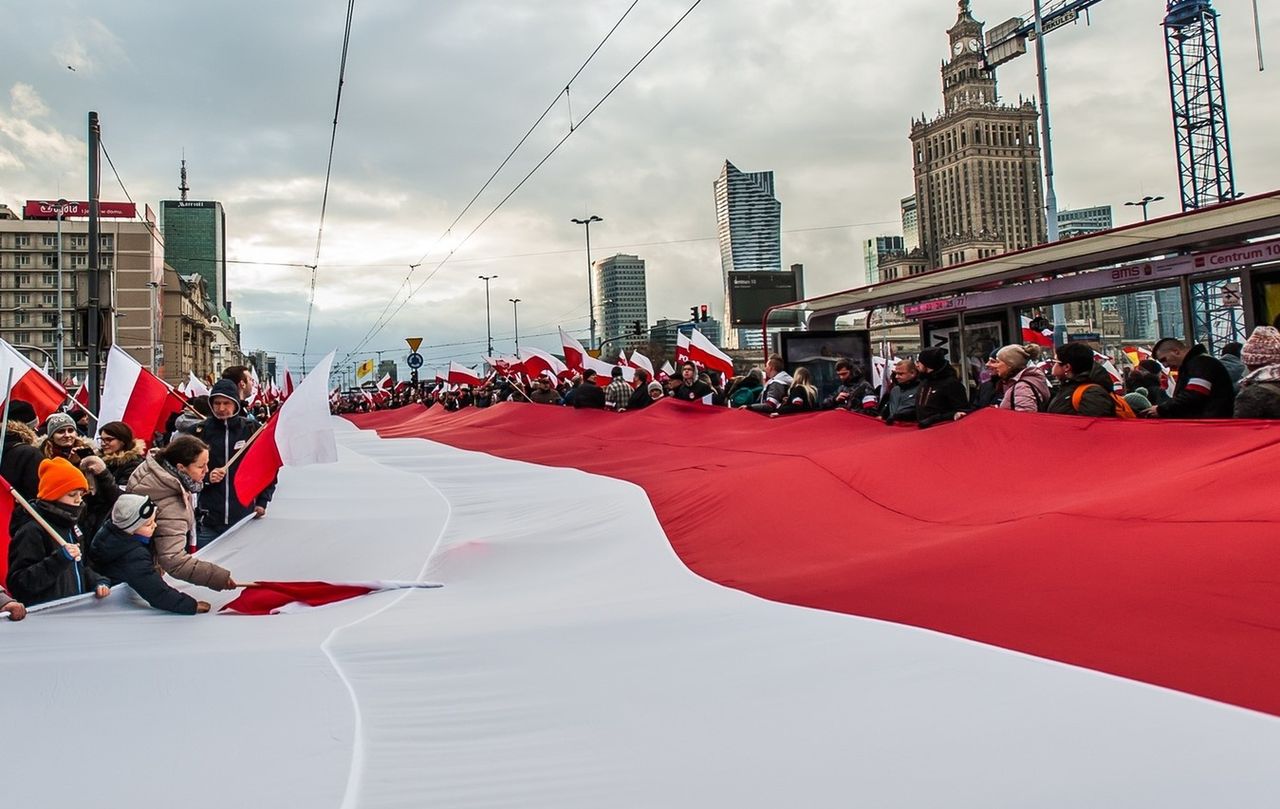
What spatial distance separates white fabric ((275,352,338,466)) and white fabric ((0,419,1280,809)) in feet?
6.43

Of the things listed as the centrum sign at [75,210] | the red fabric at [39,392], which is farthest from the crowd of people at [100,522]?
the centrum sign at [75,210]

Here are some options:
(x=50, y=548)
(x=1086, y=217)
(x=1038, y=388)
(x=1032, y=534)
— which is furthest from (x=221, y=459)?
(x=1086, y=217)

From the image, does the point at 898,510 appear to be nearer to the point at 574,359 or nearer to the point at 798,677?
the point at 798,677

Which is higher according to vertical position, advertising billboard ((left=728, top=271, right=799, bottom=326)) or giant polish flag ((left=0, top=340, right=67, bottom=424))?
advertising billboard ((left=728, top=271, right=799, bottom=326))

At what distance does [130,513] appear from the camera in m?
5.04

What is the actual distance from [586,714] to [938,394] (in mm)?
6595

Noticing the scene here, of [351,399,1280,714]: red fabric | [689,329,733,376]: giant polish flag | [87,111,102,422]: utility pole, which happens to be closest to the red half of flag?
[351,399,1280,714]: red fabric

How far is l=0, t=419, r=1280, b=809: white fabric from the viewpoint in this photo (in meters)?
2.63

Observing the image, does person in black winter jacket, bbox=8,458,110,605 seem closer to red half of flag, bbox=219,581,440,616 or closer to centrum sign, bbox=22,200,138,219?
red half of flag, bbox=219,581,440,616

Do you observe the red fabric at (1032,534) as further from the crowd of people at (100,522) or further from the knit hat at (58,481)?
the knit hat at (58,481)

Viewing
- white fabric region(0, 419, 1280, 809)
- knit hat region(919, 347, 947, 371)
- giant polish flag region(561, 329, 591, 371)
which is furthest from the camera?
giant polish flag region(561, 329, 591, 371)

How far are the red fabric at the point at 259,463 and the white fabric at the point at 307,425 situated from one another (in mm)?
55

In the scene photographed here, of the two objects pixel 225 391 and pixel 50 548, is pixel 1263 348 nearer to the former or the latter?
pixel 50 548

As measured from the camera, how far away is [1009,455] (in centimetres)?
675
